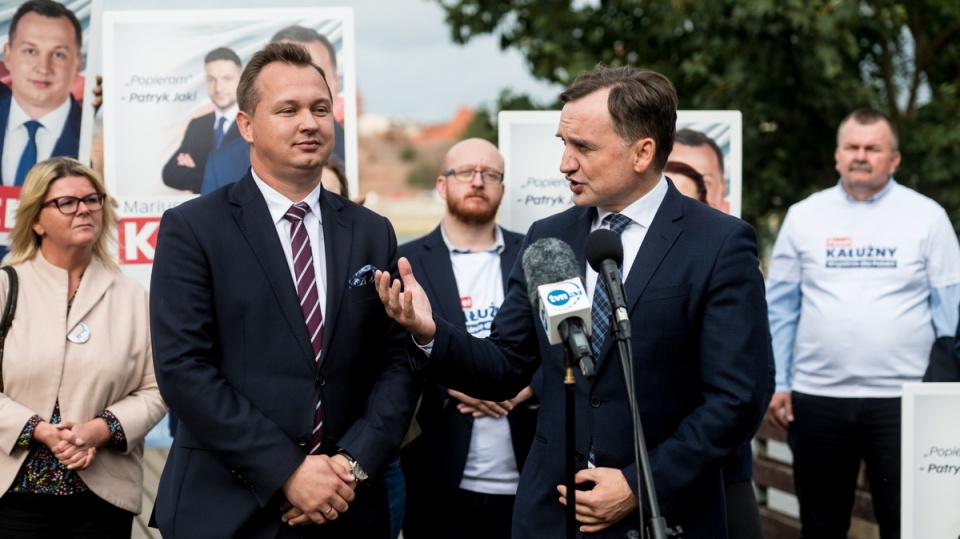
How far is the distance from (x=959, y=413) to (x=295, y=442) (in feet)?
9.14

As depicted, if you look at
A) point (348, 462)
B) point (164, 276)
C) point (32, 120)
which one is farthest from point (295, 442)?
point (32, 120)

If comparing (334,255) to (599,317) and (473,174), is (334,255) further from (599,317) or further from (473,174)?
(473,174)

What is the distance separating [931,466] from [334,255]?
8.74 ft

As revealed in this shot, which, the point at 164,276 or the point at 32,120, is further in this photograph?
the point at 32,120

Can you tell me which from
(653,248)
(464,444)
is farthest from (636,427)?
(464,444)

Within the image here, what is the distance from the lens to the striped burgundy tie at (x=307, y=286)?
10.5 ft

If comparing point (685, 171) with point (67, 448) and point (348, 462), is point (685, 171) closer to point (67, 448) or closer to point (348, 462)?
Result: point (348, 462)

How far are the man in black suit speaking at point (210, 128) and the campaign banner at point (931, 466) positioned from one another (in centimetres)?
329

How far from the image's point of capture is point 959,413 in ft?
14.3

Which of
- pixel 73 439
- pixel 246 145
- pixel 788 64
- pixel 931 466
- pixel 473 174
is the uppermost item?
pixel 788 64

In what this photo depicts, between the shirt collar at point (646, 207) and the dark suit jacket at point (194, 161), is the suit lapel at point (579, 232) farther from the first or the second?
the dark suit jacket at point (194, 161)

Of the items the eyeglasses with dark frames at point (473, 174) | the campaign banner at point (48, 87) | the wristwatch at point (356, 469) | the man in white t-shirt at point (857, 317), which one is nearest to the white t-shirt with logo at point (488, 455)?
the eyeglasses with dark frames at point (473, 174)

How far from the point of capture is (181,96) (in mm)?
5137

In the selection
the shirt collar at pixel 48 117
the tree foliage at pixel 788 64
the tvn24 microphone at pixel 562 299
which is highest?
the tree foliage at pixel 788 64
